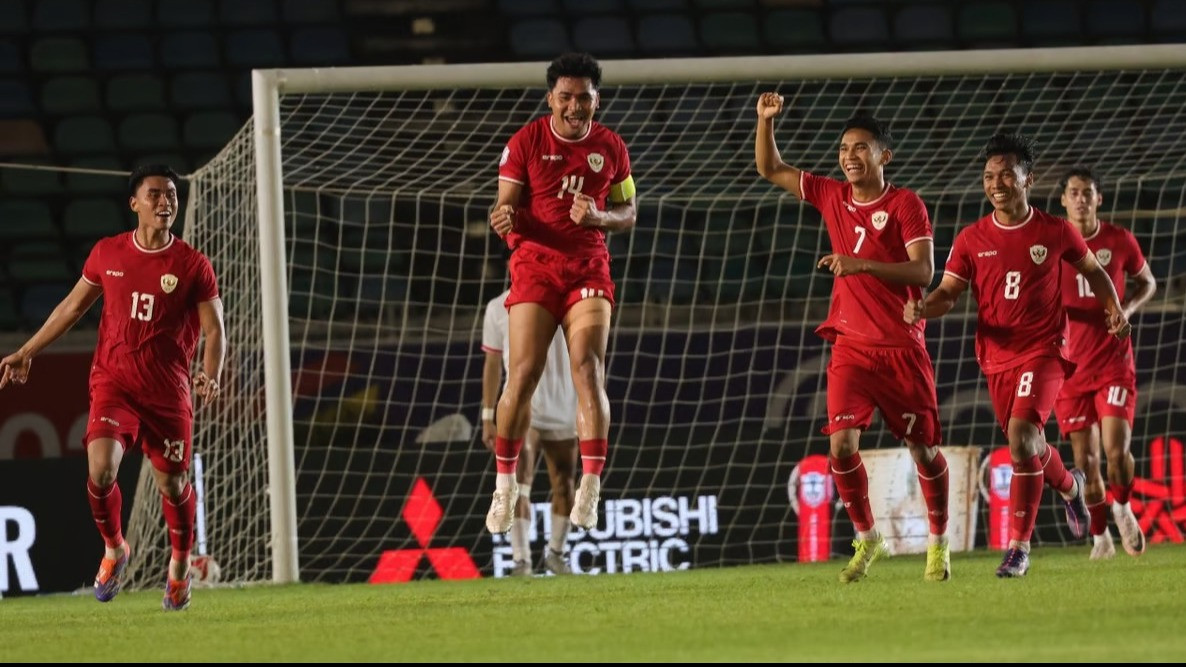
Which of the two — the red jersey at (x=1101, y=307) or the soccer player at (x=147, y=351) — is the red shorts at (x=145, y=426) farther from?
the red jersey at (x=1101, y=307)

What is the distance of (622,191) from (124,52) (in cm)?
927

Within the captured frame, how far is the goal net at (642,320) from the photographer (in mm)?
10695

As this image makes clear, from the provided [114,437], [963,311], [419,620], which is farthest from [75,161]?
[419,620]

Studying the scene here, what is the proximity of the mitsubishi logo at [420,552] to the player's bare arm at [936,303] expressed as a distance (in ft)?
12.6

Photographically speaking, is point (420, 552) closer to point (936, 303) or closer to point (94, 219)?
point (936, 303)

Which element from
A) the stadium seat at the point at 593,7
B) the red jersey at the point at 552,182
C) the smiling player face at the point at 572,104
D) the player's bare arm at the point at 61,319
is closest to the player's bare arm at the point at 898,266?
the red jersey at the point at 552,182

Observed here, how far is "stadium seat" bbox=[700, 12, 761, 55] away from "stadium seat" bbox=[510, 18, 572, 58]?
119cm

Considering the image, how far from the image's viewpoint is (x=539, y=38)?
15617 mm

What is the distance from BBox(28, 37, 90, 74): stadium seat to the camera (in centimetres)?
1573

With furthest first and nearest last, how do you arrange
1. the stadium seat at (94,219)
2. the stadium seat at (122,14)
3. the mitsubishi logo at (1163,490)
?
1. the stadium seat at (122,14)
2. the stadium seat at (94,219)
3. the mitsubishi logo at (1163,490)

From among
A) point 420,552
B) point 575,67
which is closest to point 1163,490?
point 420,552

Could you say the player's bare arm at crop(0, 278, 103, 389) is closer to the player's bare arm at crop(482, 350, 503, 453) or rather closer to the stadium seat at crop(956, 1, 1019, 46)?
the player's bare arm at crop(482, 350, 503, 453)

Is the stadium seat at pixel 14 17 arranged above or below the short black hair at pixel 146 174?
above

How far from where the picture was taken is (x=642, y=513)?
11.0m
